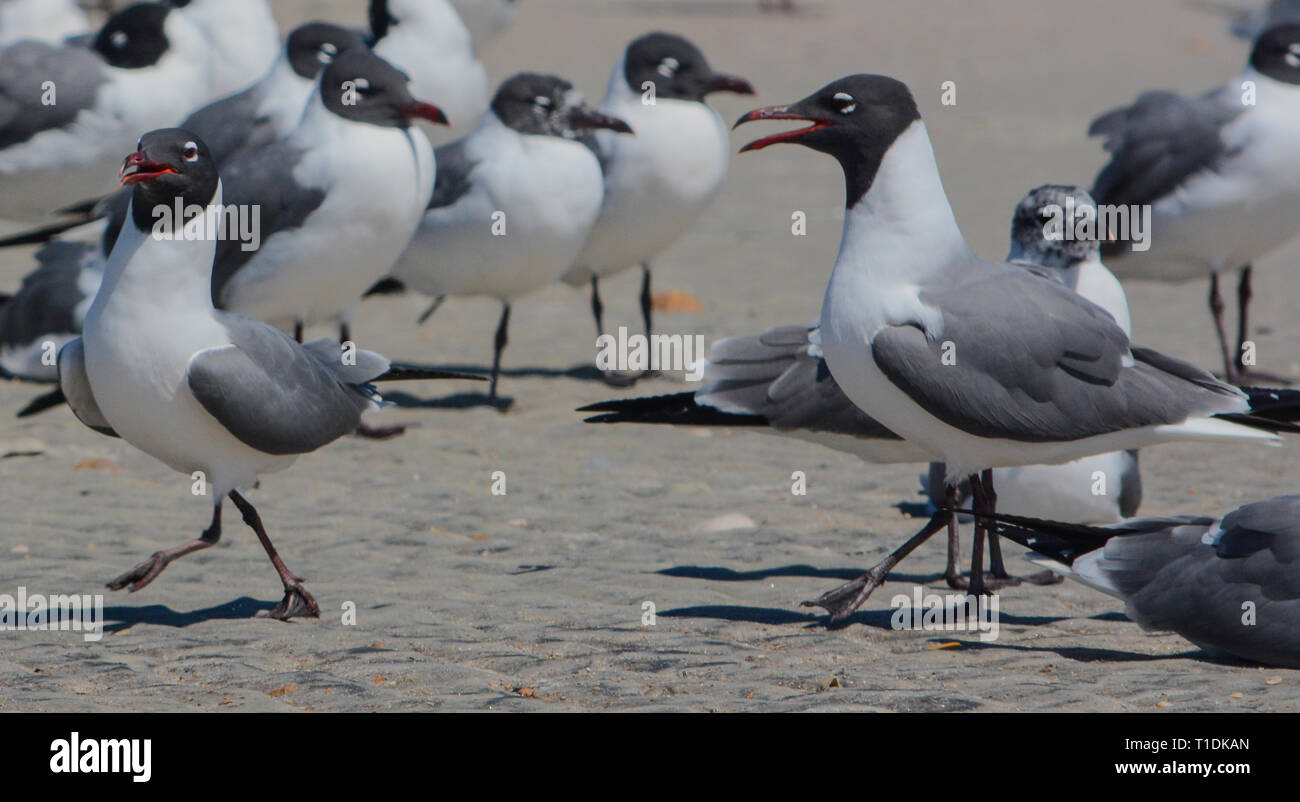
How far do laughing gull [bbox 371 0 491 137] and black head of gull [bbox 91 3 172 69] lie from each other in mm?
1265

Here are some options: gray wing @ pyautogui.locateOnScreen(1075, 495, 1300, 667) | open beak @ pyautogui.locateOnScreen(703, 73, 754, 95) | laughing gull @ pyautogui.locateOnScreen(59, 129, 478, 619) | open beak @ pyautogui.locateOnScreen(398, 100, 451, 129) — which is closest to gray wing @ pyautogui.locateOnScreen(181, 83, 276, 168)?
open beak @ pyautogui.locateOnScreen(398, 100, 451, 129)

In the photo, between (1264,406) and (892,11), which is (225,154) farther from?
(892,11)

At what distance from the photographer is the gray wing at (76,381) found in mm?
5262

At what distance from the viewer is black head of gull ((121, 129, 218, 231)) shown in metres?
5.12

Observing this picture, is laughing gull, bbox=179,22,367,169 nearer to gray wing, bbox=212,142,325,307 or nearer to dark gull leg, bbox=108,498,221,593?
gray wing, bbox=212,142,325,307

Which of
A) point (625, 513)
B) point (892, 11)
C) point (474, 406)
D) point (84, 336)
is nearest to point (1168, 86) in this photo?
point (892, 11)

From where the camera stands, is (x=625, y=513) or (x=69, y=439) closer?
(x=625, y=513)

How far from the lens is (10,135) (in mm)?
10234

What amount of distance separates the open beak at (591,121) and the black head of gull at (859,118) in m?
3.85

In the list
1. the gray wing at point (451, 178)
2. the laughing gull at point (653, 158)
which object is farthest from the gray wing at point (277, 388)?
the laughing gull at point (653, 158)

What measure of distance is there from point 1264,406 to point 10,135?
764cm

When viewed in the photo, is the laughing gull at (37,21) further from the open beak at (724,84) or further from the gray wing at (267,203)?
the gray wing at (267,203)

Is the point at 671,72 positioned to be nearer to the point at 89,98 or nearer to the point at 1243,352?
the point at 1243,352

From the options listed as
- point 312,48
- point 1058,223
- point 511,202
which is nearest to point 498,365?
point 511,202
